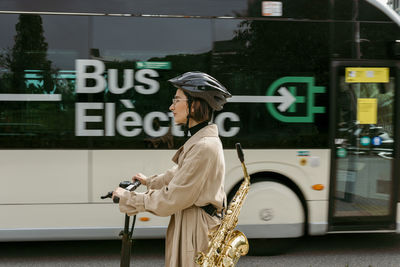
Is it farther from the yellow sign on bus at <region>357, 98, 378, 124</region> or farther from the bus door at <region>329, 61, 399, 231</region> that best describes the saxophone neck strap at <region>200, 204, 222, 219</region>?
the yellow sign on bus at <region>357, 98, 378, 124</region>

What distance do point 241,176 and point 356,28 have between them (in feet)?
7.32

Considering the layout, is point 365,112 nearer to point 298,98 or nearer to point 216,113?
point 298,98

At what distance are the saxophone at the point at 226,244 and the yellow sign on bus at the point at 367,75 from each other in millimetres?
3252

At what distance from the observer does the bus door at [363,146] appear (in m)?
4.94

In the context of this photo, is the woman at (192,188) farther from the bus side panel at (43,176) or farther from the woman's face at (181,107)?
the bus side panel at (43,176)

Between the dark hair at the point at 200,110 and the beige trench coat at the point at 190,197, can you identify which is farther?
the dark hair at the point at 200,110

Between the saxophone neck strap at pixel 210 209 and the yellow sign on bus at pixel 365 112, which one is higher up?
the yellow sign on bus at pixel 365 112

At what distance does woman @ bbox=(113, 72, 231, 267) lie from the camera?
206 cm

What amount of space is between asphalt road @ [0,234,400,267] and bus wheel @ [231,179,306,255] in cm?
36

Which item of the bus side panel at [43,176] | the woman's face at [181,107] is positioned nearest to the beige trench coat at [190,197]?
the woman's face at [181,107]

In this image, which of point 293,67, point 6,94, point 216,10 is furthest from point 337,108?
point 6,94

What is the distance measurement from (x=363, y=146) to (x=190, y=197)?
11.7 feet

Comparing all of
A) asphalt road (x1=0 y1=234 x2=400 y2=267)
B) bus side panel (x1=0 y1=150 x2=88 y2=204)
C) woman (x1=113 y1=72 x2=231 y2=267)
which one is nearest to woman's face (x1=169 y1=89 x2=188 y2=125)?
woman (x1=113 y1=72 x2=231 y2=267)

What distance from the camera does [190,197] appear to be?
206 centimetres
